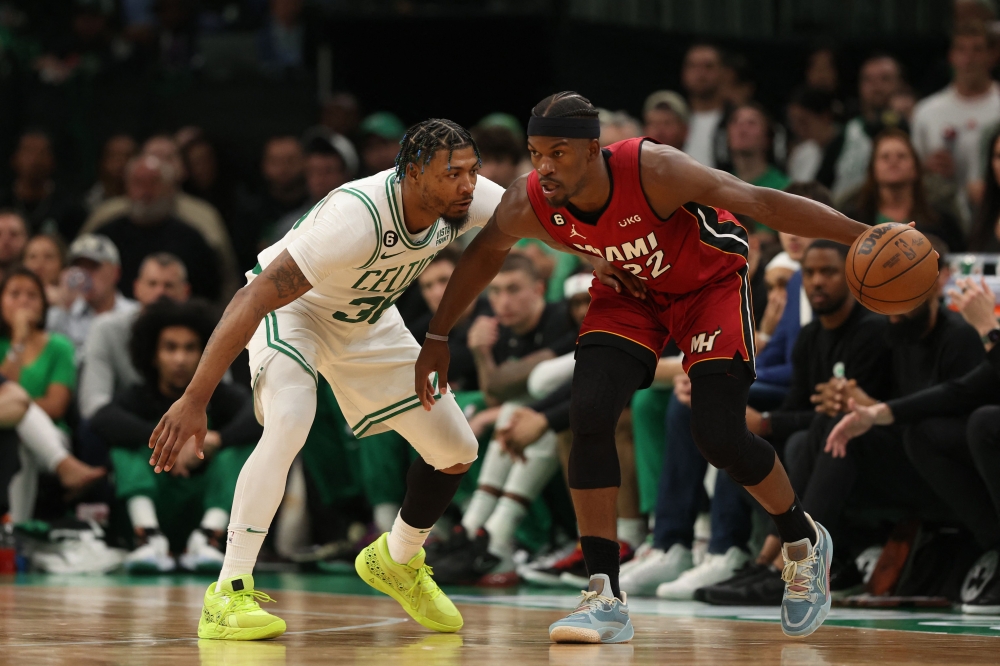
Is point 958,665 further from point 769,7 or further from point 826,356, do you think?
point 769,7

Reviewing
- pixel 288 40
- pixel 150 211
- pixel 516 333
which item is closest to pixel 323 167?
pixel 150 211

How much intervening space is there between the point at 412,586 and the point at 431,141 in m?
1.69

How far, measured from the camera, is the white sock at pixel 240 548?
15.8ft

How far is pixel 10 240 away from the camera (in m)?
9.79

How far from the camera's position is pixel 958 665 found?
388cm

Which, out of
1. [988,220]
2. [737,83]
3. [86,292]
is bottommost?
[86,292]

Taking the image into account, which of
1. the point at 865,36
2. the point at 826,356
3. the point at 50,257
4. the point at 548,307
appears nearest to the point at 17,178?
the point at 50,257

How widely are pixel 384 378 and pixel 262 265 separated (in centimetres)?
62

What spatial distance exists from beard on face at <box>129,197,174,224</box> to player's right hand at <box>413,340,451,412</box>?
5589 millimetres

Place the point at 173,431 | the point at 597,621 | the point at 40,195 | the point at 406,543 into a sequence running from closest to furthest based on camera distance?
the point at 173,431 → the point at 597,621 → the point at 406,543 → the point at 40,195

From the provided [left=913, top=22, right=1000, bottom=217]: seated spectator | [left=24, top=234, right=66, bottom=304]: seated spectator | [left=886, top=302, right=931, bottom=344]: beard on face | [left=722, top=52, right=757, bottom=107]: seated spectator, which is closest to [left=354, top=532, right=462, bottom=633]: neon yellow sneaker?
[left=886, top=302, right=931, bottom=344]: beard on face

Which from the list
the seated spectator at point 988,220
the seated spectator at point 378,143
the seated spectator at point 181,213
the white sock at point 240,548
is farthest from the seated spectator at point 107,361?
the seated spectator at point 988,220

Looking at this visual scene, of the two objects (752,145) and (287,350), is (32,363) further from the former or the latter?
(752,145)

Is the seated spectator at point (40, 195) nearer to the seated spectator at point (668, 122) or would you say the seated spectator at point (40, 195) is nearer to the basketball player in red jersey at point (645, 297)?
the seated spectator at point (668, 122)
